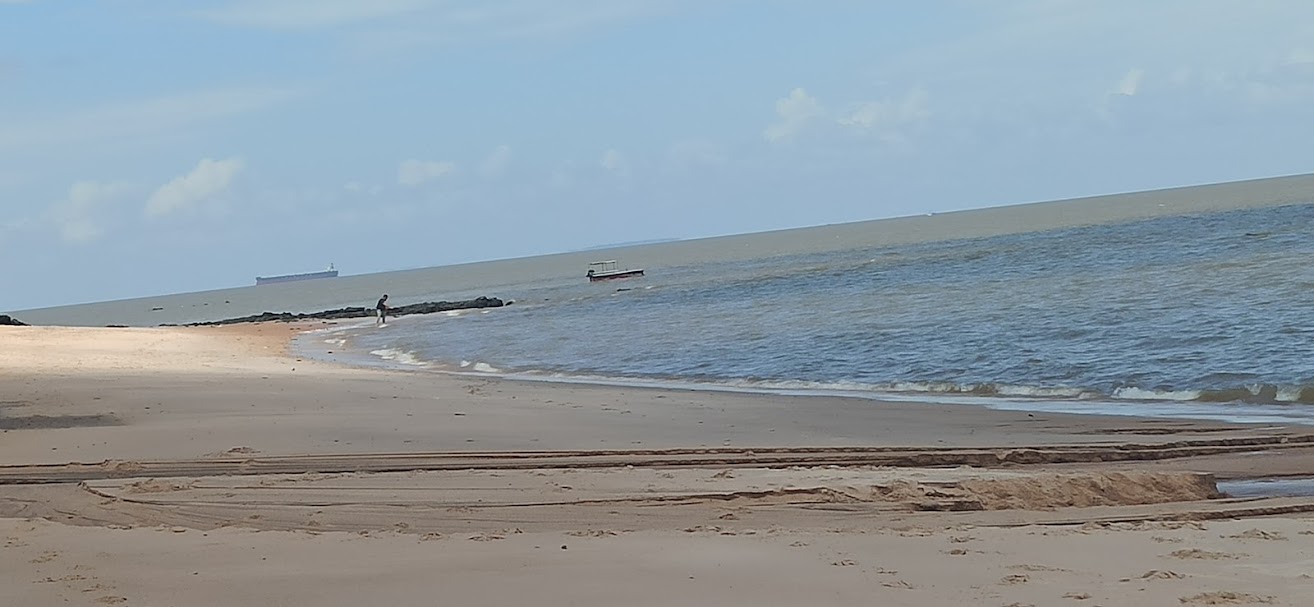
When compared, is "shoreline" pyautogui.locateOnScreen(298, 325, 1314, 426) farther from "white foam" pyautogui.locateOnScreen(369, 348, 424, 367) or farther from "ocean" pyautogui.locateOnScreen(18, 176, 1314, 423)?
"white foam" pyautogui.locateOnScreen(369, 348, 424, 367)

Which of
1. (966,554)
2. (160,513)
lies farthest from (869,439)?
(160,513)

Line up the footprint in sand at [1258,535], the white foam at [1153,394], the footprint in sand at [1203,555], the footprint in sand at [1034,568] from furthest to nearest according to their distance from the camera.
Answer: the white foam at [1153,394]
the footprint in sand at [1258,535]
the footprint in sand at [1203,555]
the footprint in sand at [1034,568]

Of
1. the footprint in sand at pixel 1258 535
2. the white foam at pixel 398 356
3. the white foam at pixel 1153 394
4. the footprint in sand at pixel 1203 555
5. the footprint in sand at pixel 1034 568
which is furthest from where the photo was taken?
the white foam at pixel 398 356

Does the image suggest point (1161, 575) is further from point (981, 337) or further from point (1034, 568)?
point (981, 337)

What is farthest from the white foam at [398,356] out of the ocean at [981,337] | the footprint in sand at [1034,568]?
the footprint in sand at [1034,568]

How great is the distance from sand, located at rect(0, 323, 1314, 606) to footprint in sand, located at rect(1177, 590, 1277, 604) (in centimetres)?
2

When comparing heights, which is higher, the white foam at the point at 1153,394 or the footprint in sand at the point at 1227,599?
the footprint in sand at the point at 1227,599

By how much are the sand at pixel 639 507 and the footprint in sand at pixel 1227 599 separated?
2cm

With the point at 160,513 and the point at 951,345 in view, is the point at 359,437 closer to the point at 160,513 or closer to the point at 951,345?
the point at 160,513

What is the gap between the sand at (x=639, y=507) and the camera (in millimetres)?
5770

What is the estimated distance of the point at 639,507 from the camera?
8320mm

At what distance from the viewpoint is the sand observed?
5.77 m

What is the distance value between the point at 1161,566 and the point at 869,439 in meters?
6.57

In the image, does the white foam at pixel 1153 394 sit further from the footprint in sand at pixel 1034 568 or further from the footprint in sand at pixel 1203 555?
the footprint in sand at pixel 1034 568
